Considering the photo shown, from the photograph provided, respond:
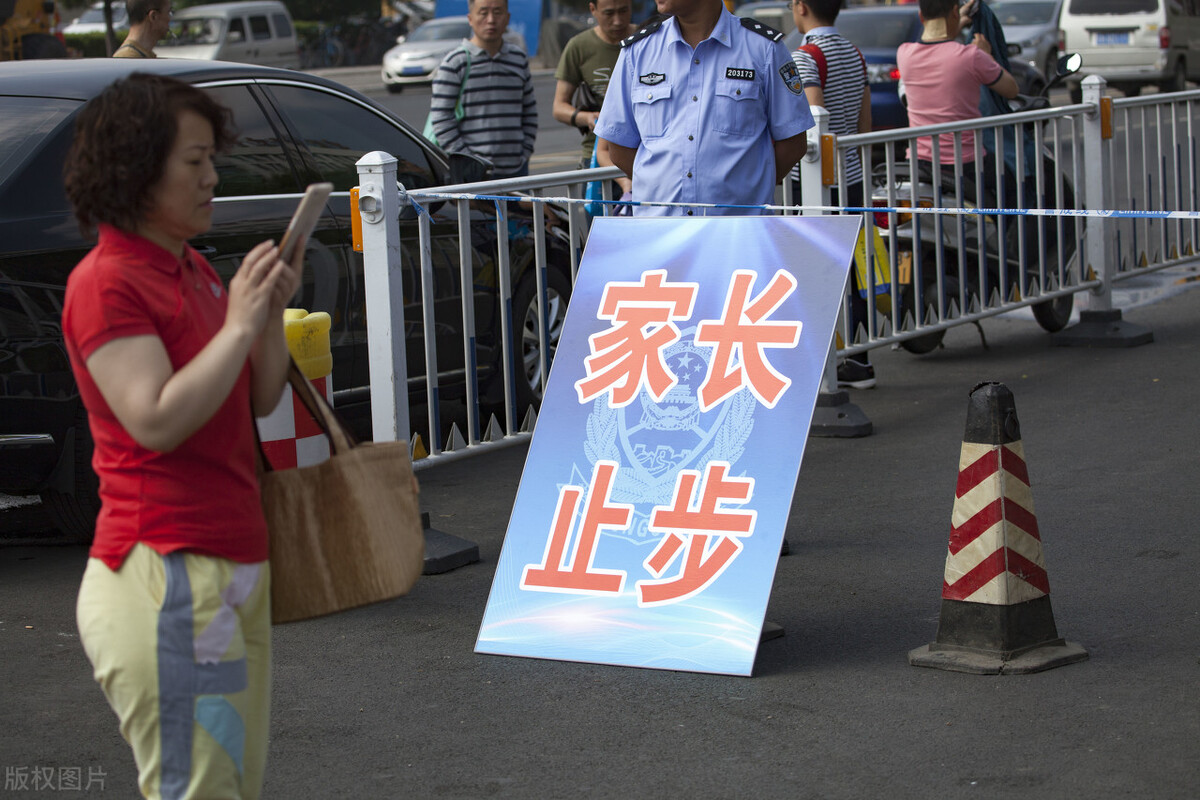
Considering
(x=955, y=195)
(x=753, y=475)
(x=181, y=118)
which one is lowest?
(x=753, y=475)

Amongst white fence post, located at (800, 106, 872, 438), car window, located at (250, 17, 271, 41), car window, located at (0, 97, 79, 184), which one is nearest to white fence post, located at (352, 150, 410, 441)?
car window, located at (0, 97, 79, 184)

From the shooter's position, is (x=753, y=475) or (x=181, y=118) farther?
(x=753, y=475)

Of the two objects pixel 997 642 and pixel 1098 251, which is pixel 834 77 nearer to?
pixel 1098 251

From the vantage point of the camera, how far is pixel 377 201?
5.23m

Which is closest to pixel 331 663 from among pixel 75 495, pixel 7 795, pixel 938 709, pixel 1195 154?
pixel 7 795

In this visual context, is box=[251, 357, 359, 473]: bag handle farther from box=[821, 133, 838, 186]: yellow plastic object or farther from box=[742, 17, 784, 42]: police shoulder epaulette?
box=[821, 133, 838, 186]: yellow plastic object

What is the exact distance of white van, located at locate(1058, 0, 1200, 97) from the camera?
27.9 meters

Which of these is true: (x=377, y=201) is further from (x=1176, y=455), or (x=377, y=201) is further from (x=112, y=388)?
(x=1176, y=455)

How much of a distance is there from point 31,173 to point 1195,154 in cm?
716

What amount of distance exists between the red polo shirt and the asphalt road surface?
4.49 feet

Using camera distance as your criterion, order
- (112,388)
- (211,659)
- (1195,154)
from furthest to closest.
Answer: (1195,154)
(211,659)
(112,388)

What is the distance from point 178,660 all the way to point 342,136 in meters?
4.40

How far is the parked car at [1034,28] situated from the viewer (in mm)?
28656

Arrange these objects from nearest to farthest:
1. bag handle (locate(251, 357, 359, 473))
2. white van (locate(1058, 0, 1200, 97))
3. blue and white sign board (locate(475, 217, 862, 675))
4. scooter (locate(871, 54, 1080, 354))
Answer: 1. bag handle (locate(251, 357, 359, 473))
2. blue and white sign board (locate(475, 217, 862, 675))
3. scooter (locate(871, 54, 1080, 354))
4. white van (locate(1058, 0, 1200, 97))
